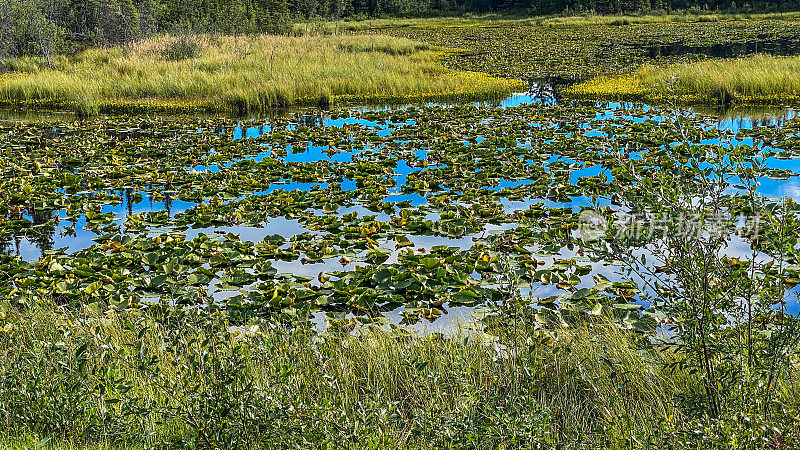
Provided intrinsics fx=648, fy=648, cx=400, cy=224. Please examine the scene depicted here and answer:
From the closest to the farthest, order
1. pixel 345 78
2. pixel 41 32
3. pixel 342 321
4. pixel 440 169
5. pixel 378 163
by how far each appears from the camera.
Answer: pixel 342 321, pixel 440 169, pixel 378 163, pixel 345 78, pixel 41 32

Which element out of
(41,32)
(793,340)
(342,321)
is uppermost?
(41,32)

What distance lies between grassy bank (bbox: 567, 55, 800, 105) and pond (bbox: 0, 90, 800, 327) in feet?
5.39

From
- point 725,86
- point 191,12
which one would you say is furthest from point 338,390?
point 191,12

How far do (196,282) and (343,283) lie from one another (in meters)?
1.33

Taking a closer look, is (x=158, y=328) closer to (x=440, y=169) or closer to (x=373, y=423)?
(x=373, y=423)

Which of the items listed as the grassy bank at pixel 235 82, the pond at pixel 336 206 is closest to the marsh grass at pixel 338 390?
the pond at pixel 336 206

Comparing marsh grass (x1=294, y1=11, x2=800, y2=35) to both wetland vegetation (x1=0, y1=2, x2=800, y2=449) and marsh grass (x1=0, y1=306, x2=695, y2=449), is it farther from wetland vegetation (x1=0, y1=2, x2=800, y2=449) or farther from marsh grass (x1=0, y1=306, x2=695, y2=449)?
marsh grass (x1=0, y1=306, x2=695, y2=449)

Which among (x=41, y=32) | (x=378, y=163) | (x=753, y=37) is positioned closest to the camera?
(x=378, y=163)

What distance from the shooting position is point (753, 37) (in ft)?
110

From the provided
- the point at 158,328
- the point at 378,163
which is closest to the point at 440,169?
the point at 378,163

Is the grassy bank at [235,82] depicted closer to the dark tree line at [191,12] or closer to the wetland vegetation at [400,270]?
the wetland vegetation at [400,270]

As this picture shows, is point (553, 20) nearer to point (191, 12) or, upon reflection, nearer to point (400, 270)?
point (191, 12)

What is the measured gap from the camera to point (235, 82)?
17656 mm

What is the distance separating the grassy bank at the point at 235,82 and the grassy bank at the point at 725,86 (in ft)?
9.96
